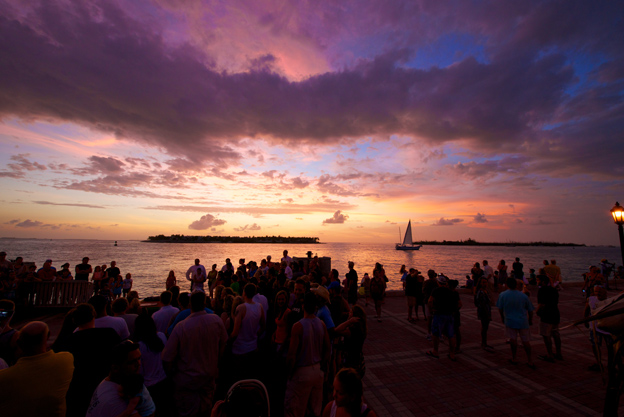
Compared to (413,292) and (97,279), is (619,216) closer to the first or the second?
(413,292)

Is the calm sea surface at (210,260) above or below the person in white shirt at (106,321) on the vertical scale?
below

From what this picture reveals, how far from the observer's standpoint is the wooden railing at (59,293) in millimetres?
9977

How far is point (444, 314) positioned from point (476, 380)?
1481 millimetres

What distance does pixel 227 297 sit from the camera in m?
5.67

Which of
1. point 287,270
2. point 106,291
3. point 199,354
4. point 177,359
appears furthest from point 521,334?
point 106,291

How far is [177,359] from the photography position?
358 cm

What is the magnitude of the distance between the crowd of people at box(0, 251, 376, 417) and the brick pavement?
1486 millimetres

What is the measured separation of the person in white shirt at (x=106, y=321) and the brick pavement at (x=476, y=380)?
4.20m

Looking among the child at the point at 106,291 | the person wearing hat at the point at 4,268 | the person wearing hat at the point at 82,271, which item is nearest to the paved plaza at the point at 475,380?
the child at the point at 106,291

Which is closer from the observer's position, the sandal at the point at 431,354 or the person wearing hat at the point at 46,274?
the sandal at the point at 431,354

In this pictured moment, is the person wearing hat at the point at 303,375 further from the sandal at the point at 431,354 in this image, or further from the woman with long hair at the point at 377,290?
the woman with long hair at the point at 377,290

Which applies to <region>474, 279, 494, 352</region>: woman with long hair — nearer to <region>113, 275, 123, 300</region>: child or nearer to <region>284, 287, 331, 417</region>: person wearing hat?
<region>284, 287, 331, 417</region>: person wearing hat

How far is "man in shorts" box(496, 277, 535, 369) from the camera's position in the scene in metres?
6.39

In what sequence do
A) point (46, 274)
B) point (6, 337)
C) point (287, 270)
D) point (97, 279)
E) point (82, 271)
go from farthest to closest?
point (287, 270) < point (97, 279) < point (82, 271) < point (46, 274) < point (6, 337)
